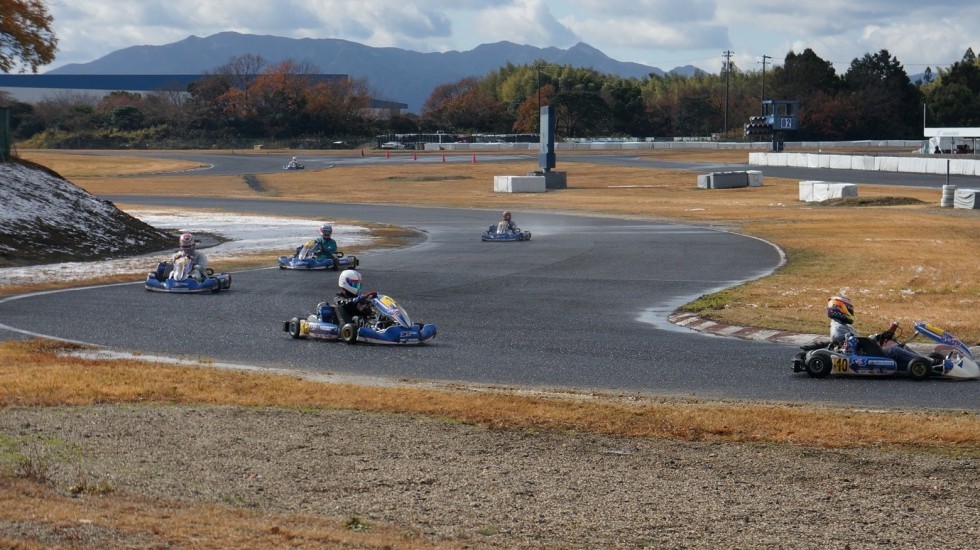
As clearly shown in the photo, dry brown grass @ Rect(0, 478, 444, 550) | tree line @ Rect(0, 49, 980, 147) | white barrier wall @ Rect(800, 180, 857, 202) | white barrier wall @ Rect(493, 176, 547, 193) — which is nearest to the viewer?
dry brown grass @ Rect(0, 478, 444, 550)

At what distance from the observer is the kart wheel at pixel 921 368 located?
16719 mm

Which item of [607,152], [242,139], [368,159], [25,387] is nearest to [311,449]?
[25,387]

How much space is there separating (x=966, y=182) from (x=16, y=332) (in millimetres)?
62604

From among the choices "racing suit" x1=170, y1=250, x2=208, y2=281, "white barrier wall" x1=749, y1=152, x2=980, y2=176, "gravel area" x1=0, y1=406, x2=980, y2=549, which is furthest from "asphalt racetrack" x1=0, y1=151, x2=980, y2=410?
"white barrier wall" x1=749, y1=152, x2=980, y2=176

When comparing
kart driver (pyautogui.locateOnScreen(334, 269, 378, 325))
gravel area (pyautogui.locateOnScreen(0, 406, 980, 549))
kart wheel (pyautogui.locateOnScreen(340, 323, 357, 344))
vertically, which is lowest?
kart wheel (pyautogui.locateOnScreen(340, 323, 357, 344))

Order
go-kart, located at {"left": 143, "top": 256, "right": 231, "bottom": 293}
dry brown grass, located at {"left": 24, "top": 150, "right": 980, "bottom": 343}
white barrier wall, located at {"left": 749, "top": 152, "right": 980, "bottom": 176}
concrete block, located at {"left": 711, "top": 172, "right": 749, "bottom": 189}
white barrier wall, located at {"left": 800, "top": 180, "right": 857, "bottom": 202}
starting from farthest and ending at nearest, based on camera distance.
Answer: white barrier wall, located at {"left": 749, "top": 152, "right": 980, "bottom": 176} → concrete block, located at {"left": 711, "top": 172, "right": 749, "bottom": 189} → white barrier wall, located at {"left": 800, "top": 180, "right": 857, "bottom": 202} → go-kart, located at {"left": 143, "top": 256, "right": 231, "bottom": 293} → dry brown grass, located at {"left": 24, "top": 150, "right": 980, "bottom": 343}

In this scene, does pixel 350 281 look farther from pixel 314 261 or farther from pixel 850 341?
pixel 314 261

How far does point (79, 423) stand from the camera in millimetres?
12984

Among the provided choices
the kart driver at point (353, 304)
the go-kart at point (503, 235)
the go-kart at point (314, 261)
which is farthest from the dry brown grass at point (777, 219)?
the go-kart at point (314, 261)

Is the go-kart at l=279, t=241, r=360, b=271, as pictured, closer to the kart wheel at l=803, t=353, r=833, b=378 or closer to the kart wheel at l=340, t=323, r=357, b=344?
the kart wheel at l=340, t=323, r=357, b=344

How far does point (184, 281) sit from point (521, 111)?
445 ft

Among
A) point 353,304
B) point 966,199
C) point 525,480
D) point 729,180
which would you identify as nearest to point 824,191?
point 966,199

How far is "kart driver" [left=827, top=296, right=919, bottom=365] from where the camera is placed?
55.5ft

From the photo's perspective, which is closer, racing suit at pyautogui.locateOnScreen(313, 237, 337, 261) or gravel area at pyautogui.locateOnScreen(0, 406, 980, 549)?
gravel area at pyautogui.locateOnScreen(0, 406, 980, 549)
